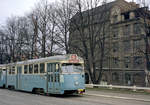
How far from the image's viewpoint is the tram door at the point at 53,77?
1546cm

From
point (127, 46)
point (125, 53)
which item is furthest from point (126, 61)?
point (127, 46)

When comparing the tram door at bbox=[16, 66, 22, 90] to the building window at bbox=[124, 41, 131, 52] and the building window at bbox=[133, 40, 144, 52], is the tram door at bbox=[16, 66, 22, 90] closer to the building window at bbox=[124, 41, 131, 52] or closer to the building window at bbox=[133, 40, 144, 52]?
the building window at bbox=[133, 40, 144, 52]

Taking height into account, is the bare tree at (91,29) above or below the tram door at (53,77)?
above

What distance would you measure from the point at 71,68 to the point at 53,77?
1519 millimetres

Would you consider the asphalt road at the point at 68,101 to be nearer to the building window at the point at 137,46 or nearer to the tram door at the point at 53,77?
the tram door at the point at 53,77

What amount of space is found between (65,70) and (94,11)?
1569cm

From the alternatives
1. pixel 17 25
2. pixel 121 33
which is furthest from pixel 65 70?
pixel 17 25

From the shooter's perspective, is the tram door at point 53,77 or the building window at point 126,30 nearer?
the tram door at point 53,77

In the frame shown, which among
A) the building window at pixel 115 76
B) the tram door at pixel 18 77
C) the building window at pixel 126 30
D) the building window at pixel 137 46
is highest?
the building window at pixel 126 30

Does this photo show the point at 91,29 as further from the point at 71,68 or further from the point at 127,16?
the point at 127,16

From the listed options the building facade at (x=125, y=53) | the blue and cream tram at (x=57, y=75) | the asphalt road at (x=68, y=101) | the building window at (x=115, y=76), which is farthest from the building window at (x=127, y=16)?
the asphalt road at (x=68, y=101)

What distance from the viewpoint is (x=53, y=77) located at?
1585cm

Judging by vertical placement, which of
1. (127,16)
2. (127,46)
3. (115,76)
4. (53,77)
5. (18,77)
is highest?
(127,16)

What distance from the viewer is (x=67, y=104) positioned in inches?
481
